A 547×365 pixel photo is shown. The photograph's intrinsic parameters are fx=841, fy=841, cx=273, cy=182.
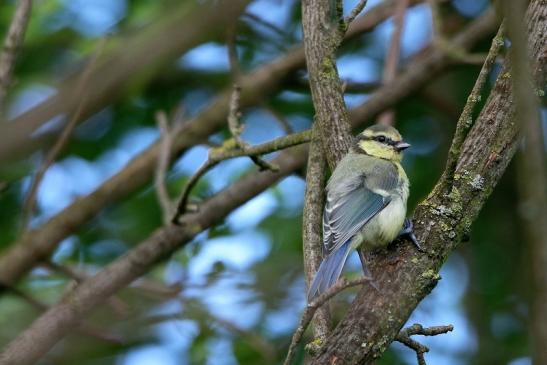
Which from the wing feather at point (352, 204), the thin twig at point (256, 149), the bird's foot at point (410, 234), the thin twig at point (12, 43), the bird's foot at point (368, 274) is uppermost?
the thin twig at point (12, 43)

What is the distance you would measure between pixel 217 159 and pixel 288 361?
1.41m

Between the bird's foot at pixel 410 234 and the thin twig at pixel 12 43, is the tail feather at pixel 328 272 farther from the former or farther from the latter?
the thin twig at pixel 12 43

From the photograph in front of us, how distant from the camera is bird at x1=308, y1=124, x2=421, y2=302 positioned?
3.10 m

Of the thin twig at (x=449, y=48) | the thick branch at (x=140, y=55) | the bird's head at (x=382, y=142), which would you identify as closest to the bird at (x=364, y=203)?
the bird's head at (x=382, y=142)

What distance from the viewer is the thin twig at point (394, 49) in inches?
198

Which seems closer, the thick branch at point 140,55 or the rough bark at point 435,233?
the rough bark at point 435,233

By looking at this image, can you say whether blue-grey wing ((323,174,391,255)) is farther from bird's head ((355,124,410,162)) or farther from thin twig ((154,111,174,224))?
thin twig ((154,111,174,224))

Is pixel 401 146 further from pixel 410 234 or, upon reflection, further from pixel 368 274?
pixel 368 274

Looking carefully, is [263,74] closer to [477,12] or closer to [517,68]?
[477,12]

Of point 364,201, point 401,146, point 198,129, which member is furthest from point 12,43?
point 401,146

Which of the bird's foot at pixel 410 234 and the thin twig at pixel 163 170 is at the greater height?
the thin twig at pixel 163 170

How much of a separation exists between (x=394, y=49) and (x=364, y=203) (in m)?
1.85

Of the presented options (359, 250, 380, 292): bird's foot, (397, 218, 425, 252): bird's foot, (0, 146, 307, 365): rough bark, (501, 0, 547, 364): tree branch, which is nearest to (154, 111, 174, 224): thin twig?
(0, 146, 307, 365): rough bark

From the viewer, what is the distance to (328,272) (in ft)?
10.0
